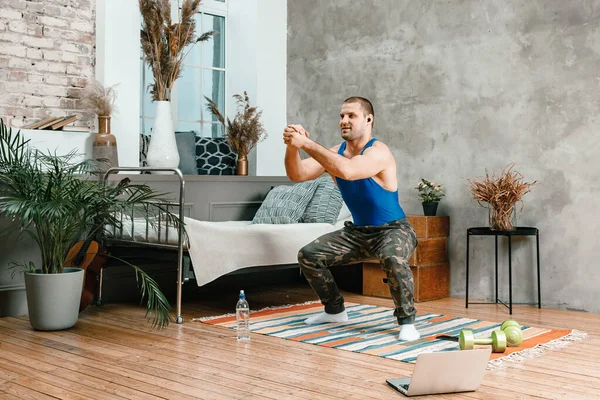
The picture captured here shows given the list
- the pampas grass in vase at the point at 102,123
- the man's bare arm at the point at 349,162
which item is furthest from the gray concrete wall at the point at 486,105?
the pampas grass in vase at the point at 102,123

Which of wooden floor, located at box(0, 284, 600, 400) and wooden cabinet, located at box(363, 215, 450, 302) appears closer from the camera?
wooden floor, located at box(0, 284, 600, 400)

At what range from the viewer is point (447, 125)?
17.4 ft

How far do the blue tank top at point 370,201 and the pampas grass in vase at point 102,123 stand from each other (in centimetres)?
172

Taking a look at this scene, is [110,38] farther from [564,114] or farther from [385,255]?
[564,114]

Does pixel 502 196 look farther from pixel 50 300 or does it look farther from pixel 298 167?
pixel 50 300

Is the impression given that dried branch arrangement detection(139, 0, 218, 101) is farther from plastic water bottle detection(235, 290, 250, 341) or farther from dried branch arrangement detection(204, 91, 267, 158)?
plastic water bottle detection(235, 290, 250, 341)

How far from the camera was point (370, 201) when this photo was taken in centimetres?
400

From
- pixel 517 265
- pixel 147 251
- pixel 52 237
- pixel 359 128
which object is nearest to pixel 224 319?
pixel 147 251

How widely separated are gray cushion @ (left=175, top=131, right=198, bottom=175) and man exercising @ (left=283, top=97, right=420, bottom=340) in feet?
6.17

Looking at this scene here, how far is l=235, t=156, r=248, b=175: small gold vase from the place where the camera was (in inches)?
234

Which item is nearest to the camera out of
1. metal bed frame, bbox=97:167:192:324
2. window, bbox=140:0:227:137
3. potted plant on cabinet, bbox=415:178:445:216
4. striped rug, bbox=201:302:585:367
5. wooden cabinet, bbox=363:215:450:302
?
striped rug, bbox=201:302:585:367

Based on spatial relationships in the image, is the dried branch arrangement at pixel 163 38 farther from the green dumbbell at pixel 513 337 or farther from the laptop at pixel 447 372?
the laptop at pixel 447 372

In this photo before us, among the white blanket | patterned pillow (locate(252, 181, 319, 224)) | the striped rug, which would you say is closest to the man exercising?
the striped rug

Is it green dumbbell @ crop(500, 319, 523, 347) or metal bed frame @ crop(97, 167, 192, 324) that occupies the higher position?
metal bed frame @ crop(97, 167, 192, 324)
